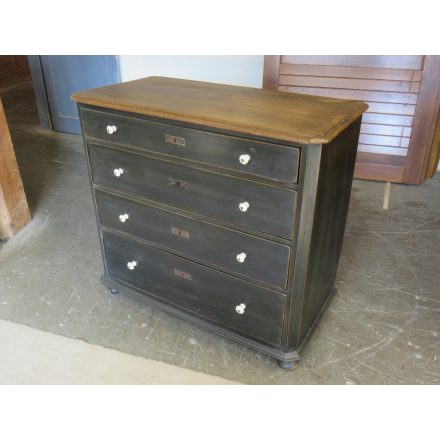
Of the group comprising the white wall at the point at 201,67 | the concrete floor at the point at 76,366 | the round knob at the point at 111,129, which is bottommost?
the concrete floor at the point at 76,366

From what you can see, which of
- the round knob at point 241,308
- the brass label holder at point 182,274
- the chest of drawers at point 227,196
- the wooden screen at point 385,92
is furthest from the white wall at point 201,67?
the round knob at point 241,308

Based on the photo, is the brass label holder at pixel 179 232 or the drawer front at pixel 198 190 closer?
A: the drawer front at pixel 198 190

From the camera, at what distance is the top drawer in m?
1.33

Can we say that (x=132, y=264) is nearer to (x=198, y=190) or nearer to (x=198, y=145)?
(x=198, y=190)

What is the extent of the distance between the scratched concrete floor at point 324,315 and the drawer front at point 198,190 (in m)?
0.62

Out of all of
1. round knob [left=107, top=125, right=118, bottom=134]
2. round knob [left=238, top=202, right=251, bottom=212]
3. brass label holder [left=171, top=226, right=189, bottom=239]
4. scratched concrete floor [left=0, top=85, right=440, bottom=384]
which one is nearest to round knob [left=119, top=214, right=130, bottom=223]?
brass label holder [left=171, top=226, right=189, bottom=239]

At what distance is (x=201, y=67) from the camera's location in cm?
360

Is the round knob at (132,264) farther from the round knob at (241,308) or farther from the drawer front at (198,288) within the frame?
the round knob at (241,308)

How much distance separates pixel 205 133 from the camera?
1.42 m

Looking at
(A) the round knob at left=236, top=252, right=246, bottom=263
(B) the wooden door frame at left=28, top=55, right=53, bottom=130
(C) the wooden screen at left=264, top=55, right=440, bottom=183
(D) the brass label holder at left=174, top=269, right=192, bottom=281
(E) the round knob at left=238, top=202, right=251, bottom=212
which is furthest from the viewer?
(B) the wooden door frame at left=28, top=55, right=53, bottom=130

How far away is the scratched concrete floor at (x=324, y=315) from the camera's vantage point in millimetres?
1729

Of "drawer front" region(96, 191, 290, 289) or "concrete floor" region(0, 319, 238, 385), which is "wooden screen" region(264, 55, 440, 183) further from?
"concrete floor" region(0, 319, 238, 385)

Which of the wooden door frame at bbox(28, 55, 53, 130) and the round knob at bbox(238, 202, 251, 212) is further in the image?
the wooden door frame at bbox(28, 55, 53, 130)

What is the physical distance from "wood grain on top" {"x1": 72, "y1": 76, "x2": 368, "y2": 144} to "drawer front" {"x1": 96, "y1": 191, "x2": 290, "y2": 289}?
40cm
